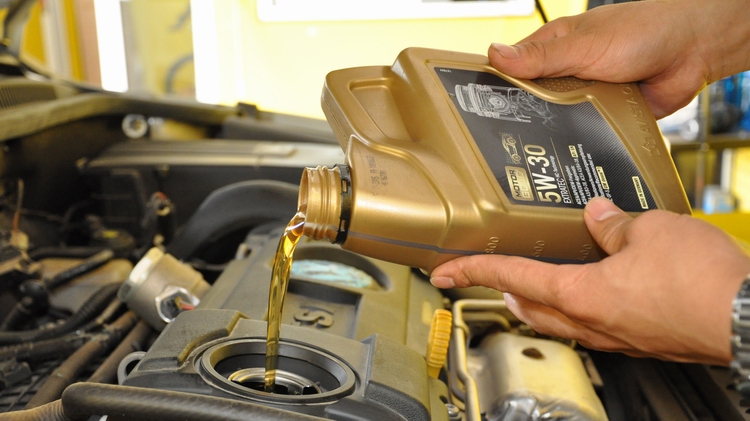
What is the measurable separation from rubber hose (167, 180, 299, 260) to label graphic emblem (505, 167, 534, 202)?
1.62 feet

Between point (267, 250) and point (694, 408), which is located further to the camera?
point (267, 250)

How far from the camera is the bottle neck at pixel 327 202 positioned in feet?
1.89

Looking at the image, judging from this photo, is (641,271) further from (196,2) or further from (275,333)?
(196,2)

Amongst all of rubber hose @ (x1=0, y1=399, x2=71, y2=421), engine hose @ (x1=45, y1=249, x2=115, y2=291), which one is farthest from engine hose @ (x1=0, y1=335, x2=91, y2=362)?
rubber hose @ (x1=0, y1=399, x2=71, y2=421)

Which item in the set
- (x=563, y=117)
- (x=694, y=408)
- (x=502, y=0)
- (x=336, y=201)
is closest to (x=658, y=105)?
(x=563, y=117)

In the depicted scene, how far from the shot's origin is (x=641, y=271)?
55 centimetres

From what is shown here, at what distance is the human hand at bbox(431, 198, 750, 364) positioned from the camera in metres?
0.51

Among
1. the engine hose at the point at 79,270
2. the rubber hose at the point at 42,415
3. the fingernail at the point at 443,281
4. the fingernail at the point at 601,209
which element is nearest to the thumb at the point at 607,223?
the fingernail at the point at 601,209

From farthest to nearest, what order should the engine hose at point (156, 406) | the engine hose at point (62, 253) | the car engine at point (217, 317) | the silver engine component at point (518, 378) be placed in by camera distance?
the engine hose at point (62, 253) < the silver engine component at point (518, 378) < the car engine at point (217, 317) < the engine hose at point (156, 406)

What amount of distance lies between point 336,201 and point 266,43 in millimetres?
2603

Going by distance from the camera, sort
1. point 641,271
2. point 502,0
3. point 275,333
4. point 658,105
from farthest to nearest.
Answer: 1. point 502,0
2. point 658,105
3. point 275,333
4. point 641,271

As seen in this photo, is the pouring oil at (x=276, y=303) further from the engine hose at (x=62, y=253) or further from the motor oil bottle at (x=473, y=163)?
the engine hose at (x=62, y=253)

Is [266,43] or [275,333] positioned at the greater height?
[266,43]

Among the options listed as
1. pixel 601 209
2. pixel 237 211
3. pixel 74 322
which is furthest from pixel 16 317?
pixel 601 209
